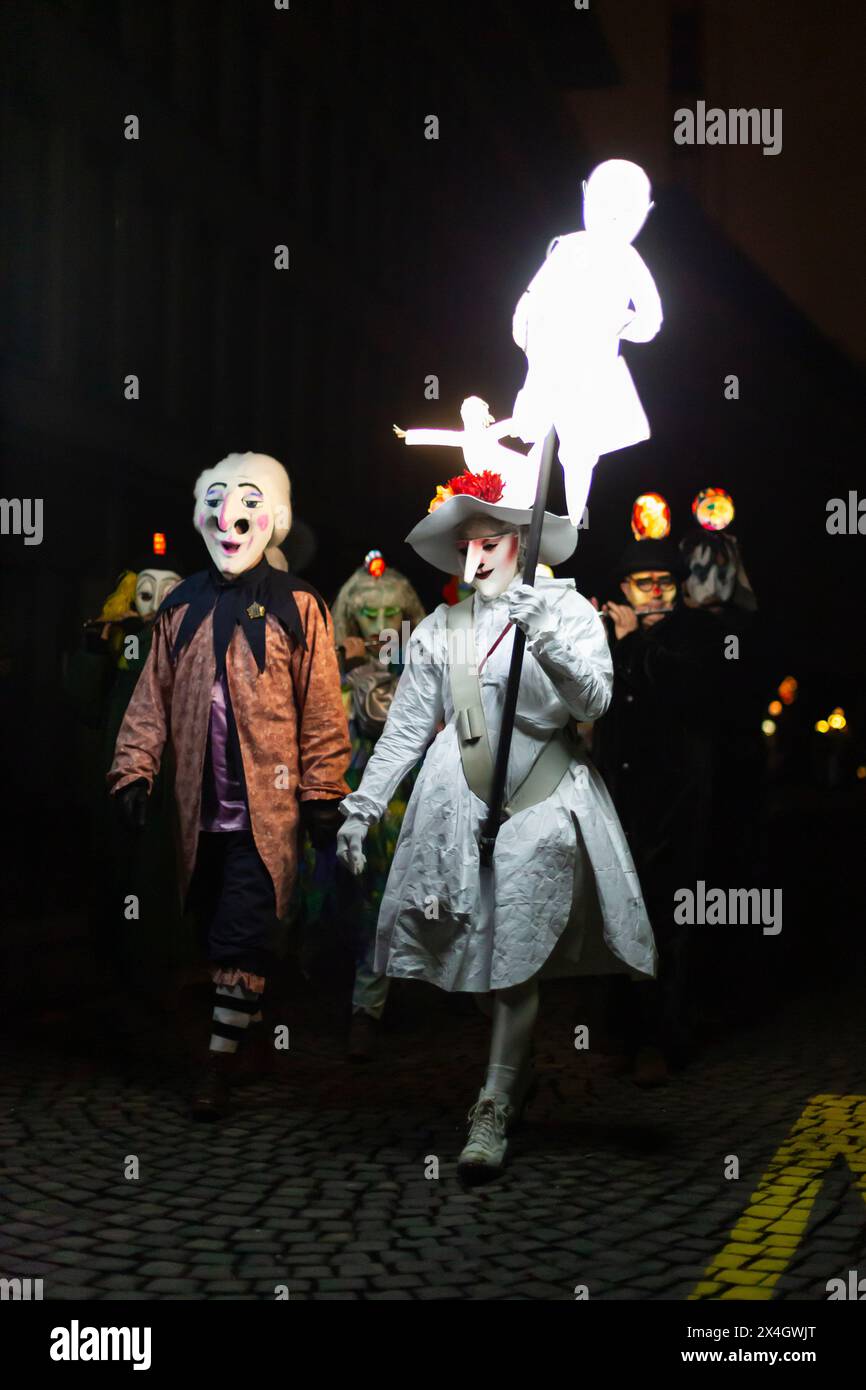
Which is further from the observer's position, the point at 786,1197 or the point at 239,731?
the point at 239,731

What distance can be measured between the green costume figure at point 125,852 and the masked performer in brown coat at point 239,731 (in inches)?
47.2

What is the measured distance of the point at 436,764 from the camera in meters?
5.48

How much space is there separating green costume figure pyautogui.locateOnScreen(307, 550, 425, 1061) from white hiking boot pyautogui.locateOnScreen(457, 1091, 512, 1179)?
1.38 m

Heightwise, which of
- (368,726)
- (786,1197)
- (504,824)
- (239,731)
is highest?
(368,726)

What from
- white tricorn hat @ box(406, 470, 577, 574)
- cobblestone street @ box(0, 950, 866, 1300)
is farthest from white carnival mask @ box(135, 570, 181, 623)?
white tricorn hat @ box(406, 470, 577, 574)

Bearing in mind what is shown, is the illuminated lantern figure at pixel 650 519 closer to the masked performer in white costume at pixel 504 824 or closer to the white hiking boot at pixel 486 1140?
the masked performer in white costume at pixel 504 824

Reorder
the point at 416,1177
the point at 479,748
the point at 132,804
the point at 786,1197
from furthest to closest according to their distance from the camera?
the point at 132,804
the point at 479,748
the point at 416,1177
the point at 786,1197

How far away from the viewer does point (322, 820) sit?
6.12m

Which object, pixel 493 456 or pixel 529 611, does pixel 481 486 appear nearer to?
pixel 493 456

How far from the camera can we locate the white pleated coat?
→ 525 cm

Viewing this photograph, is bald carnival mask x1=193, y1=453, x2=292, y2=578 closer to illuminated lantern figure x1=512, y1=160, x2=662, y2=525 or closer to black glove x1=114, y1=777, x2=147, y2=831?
black glove x1=114, y1=777, x2=147, y2=831

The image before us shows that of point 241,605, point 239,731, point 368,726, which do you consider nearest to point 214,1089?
point 239,731

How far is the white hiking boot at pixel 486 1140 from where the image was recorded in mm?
5031

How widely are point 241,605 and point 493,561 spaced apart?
1047 mm
